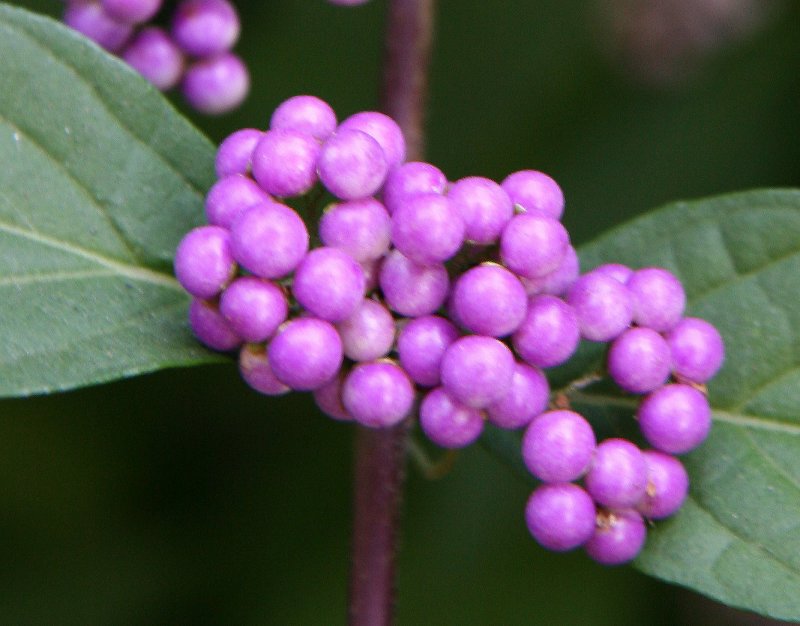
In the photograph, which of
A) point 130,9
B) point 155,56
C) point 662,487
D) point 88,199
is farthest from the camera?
point 155,56

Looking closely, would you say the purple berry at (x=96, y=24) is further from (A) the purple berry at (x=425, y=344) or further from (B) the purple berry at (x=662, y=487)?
(B) the purple berry at (x=662, y=487)

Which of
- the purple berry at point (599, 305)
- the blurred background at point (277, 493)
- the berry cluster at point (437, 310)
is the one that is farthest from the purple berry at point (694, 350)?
the blurred background at point (277, 493)

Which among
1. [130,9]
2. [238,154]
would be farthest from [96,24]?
[238,154]

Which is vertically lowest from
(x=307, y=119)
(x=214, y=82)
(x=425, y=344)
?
(x=425, y=344)

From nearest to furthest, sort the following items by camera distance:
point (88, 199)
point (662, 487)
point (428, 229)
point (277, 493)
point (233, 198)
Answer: point (428, 229)
point (233, 198)
point (662, 487)
point (88, 199)
point (277, 493)

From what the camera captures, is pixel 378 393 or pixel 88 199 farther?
pixel 88 199

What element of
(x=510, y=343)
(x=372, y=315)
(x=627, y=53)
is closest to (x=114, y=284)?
(x=372, y=315)

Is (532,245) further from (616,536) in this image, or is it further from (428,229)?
(616,536)
